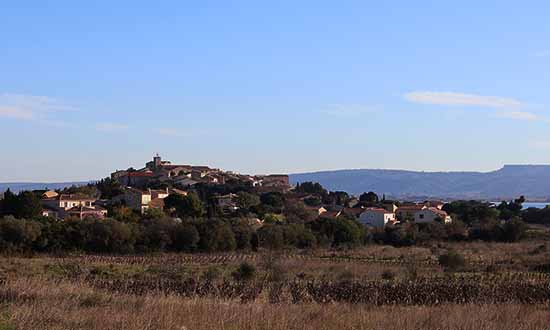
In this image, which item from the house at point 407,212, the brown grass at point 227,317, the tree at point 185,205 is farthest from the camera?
the house at point 407,212

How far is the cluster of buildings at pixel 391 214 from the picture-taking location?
82312 mm

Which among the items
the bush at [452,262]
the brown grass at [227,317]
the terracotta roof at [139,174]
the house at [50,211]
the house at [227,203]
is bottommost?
the bush at [452,262]

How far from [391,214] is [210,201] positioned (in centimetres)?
2043

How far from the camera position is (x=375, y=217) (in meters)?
83.4

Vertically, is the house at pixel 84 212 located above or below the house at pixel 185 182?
below

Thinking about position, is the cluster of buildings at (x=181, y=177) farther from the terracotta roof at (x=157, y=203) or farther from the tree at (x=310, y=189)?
the terracotta roof at (x=157, y=203)

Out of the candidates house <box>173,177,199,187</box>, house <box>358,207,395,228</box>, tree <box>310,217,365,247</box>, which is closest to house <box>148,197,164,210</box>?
tree <box>310,217,365,247</box>

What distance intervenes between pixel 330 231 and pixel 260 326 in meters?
54.9

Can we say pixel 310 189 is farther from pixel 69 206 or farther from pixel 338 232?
pixel 338 232

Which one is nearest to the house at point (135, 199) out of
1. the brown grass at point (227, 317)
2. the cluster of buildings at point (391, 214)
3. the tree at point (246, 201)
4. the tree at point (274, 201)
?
the tree at point (246, 201)

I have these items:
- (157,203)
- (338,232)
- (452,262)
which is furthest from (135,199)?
(452,262)

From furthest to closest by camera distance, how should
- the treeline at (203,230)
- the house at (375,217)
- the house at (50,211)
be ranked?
the house at (375,217) → the house at (50,211) → the treeline at (203,230)

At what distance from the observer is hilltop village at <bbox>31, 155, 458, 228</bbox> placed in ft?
245

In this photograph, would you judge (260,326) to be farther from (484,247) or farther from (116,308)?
(484,247)
